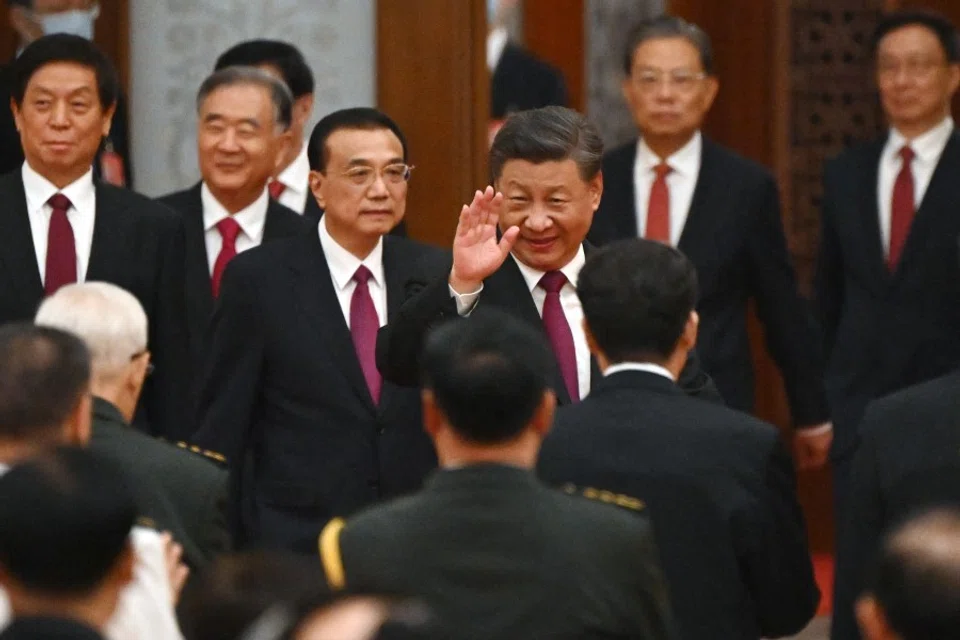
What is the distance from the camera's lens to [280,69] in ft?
21.8

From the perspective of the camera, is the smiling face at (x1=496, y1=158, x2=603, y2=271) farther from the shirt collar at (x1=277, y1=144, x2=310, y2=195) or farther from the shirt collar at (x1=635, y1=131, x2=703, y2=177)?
the shirt collar at (x1=635, y1=131, x2=703, y2=177)

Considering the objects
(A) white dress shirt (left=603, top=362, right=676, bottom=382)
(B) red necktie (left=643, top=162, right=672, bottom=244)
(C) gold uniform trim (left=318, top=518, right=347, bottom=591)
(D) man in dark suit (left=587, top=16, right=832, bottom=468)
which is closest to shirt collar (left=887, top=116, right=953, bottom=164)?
(D) man in dark suit (left=587, top=16, right=832, bottom=468)

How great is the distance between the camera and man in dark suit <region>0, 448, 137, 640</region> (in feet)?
8.84

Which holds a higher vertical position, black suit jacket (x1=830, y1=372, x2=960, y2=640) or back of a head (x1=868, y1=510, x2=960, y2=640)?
back of a head (x1=868, y1=510, x2=960, y2=640)

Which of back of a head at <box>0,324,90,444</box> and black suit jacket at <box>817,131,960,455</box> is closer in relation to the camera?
back of a head at <box>0,324,90,444</box>

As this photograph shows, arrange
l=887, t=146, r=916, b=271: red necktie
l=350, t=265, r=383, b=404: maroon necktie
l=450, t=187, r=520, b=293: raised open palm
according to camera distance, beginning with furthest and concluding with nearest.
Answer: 1. l=887, t=146, r=916, b=271: red necktie
2. l=350, t=265, r=383, b=404: maroon necktie
3. l=450, t=187, r=520, b=293: raised open palm

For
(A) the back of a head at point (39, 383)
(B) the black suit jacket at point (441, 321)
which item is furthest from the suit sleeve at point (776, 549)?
(A) the back of a head at point (39, 383)

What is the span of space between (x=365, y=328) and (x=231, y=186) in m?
0.91

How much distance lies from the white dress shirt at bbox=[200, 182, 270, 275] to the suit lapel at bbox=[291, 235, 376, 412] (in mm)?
728

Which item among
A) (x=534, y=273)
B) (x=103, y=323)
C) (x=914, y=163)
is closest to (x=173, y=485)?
(x=103, y=323)

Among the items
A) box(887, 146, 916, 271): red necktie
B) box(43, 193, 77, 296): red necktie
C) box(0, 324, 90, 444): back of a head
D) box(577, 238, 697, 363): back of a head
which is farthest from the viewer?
box(887, 146, 916, 271): red necktie

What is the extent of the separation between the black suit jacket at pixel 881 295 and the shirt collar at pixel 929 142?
3cm

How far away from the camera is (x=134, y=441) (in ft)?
12.4

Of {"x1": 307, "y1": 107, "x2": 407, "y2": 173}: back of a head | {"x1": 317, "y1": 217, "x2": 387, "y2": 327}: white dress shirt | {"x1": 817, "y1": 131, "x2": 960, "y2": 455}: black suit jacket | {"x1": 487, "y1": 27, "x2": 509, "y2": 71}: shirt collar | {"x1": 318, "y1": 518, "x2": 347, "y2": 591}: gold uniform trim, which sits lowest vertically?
{"x1": 817, "y1": 131, "x2": 960, "y2": 455}: black suit jacket
